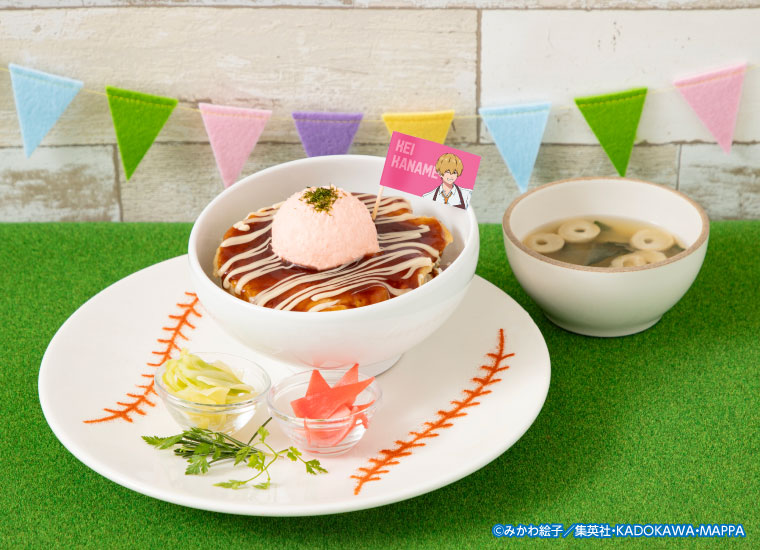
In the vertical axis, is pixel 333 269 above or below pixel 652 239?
above

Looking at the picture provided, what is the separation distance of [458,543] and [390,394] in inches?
12.0

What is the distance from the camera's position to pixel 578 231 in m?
1.73

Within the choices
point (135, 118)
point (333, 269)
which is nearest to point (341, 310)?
point (333, 269)

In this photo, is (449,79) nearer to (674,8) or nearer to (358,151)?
(358,151)

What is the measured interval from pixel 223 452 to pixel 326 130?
912 mm

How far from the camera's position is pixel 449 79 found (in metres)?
1.91

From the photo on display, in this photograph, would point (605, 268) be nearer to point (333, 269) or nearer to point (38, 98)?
point (333, 269)

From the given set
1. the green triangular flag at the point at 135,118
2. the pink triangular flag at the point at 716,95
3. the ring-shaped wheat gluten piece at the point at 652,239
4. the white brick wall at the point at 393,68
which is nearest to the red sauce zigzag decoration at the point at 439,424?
the ring-shaped wheat gluten piece at the point at 652,239

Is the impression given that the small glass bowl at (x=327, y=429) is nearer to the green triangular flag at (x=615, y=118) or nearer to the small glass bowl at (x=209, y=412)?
the small glass bowl at (x=209, y=412)

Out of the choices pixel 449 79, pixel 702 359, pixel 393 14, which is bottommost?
pixel 702 359

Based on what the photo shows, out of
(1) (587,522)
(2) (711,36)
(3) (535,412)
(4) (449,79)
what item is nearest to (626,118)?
(2) (711,36)

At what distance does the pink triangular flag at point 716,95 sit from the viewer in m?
1.85

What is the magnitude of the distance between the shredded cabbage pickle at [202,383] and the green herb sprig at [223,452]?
6cm

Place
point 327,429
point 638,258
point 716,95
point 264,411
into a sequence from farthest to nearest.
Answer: point 716,95
point 638,258
point 264,411
point 327,429
